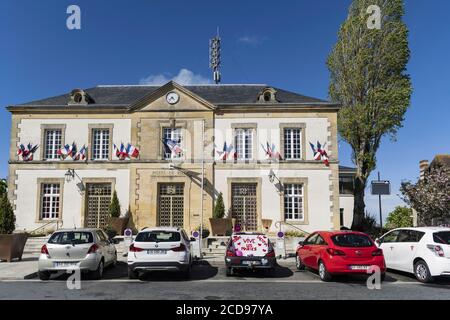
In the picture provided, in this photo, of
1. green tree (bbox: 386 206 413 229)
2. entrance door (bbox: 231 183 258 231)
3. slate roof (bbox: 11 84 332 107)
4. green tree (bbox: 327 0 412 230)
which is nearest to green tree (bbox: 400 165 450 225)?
green tree (bbox: 327 0 412 230)

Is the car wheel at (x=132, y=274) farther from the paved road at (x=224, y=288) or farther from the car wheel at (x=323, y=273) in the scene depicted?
the car wheel at (x=323, y=273)

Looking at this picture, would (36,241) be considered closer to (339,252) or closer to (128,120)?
(128,120)

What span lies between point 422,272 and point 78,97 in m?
19.3

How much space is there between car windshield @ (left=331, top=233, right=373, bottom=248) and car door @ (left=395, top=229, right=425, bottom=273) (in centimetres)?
140

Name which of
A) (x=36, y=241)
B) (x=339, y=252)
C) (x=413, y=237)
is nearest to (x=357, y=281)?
Result: (x=339, y=252)

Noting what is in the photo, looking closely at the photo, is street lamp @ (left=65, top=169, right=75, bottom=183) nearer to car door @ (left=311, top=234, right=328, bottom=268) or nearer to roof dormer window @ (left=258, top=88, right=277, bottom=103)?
roof dormer window @ (left=258, top=88, right=277, bottom=103)

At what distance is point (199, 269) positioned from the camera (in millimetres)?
11992

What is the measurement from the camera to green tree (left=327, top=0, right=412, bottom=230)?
22656 mm

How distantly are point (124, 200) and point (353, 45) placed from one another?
56.8ft

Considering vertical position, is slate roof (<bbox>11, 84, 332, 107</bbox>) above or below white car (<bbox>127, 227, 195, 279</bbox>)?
above

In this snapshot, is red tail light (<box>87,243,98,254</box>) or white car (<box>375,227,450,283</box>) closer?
white car (<box>375,227,450,283</box>)

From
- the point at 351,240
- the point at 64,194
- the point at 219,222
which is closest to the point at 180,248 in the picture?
the point at 351,240

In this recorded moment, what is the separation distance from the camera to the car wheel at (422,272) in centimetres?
935

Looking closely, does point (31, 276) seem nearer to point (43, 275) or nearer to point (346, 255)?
point (43, 275)
